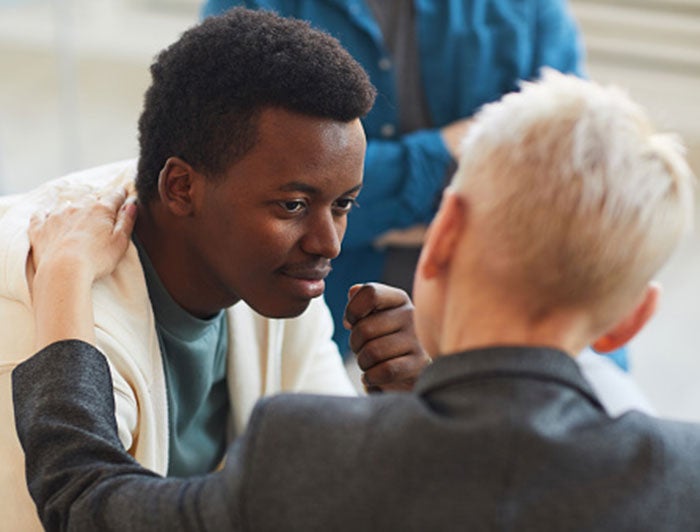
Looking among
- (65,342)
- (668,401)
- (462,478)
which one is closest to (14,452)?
(65,342)

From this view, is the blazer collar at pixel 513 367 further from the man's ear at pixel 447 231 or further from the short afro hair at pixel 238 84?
the short afro hair at pixel 238 84

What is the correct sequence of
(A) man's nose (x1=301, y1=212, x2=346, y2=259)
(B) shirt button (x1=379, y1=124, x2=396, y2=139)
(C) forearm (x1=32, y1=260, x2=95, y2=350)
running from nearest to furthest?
(C) forearm (x1=32, y1=260, x2=95, y2=350)
(A) man's nose (x1=301, y1=212, x2=346, y2=259)
(B) shirt button (x1=379, y1=124, x2=396, y2=139)

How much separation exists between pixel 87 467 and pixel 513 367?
382 mm

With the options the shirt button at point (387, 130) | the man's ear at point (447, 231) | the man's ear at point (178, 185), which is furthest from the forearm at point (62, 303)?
the shirt button at point (387, 130)

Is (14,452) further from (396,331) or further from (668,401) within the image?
(668,401)

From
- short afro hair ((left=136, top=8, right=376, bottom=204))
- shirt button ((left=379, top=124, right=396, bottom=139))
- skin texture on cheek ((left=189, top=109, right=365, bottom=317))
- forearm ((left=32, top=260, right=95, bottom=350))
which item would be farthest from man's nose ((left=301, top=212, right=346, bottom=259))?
shirt button ((left=379, top=124, right=396, bottom=139))

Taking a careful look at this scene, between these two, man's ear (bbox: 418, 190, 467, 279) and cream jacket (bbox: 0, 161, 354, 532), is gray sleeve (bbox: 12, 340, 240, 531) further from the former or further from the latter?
man's ear (bbox: 418, 190, 467, 279)

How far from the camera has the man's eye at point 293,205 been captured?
1152 mm

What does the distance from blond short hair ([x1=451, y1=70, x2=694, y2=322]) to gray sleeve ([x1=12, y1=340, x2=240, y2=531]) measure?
10.8 inches

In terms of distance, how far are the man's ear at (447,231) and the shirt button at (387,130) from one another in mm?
1248

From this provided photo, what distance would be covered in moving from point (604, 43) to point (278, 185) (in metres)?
3.00

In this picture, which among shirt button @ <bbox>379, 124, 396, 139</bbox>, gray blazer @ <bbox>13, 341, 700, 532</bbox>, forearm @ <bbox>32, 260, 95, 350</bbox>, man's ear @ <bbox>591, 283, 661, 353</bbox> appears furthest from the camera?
shirt button @ <bbox>379, 124, 396, 139</bbox>

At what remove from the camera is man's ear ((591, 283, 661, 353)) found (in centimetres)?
86

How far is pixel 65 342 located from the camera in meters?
1.05
